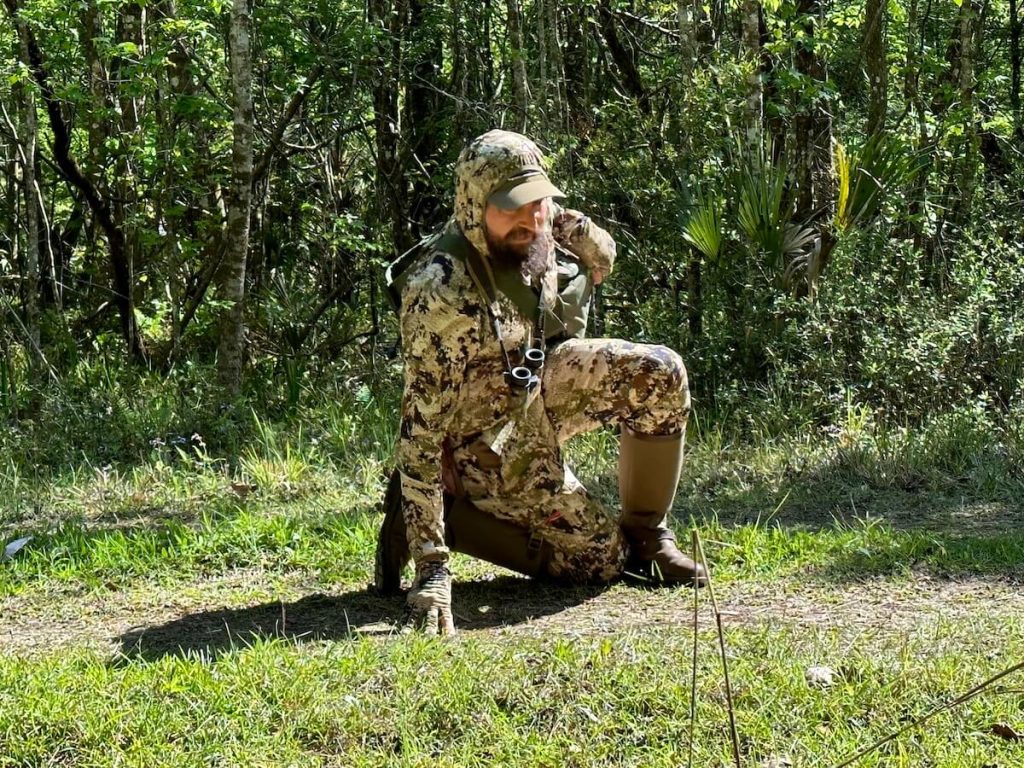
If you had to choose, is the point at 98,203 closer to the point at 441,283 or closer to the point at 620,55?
the point at 620,55

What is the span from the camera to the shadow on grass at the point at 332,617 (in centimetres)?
420

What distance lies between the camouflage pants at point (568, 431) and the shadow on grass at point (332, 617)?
0.73ft

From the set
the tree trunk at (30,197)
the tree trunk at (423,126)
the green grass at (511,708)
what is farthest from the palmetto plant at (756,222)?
the tree trunk at (30,197)

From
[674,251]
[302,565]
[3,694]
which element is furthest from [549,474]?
[674,251]

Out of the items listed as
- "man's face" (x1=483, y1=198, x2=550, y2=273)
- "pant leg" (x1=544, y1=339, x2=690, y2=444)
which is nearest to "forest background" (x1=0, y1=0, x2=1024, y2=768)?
"pant leg" (x1=544, y1=339, x2=690, y2=444)

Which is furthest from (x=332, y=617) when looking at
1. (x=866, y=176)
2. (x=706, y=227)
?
(x=866, y=176)

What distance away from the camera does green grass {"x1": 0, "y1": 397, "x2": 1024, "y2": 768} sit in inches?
132

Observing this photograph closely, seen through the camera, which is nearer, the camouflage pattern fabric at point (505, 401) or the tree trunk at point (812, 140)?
the camouflage pattern fabric at point (505, 401)

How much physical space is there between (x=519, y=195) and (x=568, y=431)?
96cm

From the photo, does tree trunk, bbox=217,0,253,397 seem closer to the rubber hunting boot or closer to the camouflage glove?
the rubber hunting boot

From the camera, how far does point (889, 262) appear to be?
8156mm

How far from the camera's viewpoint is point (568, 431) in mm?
4648

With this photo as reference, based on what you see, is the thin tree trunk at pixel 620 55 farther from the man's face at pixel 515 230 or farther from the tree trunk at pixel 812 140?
the man's face at pixel 515 230

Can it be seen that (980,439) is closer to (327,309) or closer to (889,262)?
(889,262)
